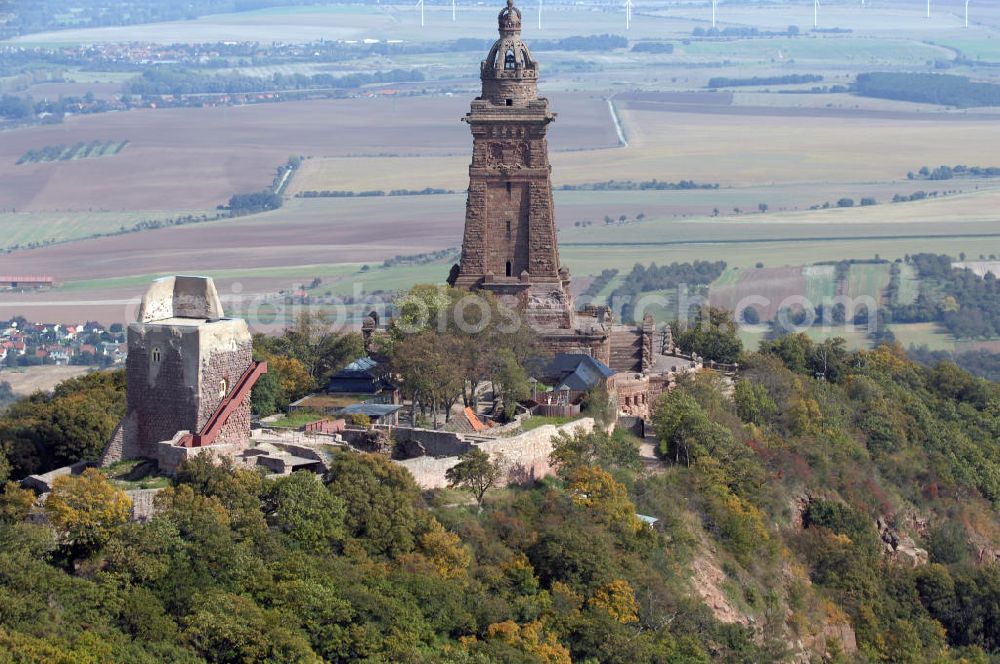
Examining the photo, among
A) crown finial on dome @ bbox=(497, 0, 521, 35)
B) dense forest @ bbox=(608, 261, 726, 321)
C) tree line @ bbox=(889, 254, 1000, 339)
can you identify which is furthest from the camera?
tree line @ bbox=(889, 254, 1000, 339)

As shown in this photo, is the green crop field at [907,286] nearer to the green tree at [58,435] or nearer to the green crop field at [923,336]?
the green crop field at [923,336]

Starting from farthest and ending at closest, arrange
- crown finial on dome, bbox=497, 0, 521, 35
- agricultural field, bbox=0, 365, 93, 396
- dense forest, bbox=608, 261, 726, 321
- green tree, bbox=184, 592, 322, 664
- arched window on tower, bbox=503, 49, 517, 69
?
dense forest, bbox=608, 261, 726, 321
agricultural field, bbox=0, 365, 93, 396
arched window on tower, bbox=503, 49, 517, 69
crown finial on dome, bbox=497, 0, 521, 35
green tree, bbox=184, 592, 322, 664

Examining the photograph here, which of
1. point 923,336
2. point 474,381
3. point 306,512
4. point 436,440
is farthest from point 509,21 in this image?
point 923,336

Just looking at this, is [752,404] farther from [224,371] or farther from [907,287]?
[907,287]

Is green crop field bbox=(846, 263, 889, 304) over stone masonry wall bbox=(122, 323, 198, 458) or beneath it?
beneath

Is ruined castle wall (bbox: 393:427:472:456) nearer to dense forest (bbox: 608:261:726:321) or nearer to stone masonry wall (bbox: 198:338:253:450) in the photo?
stone masonry wall (bbox: 198:338:253:450)

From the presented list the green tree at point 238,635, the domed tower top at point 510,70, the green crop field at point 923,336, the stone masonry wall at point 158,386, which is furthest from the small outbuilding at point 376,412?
the green crop field at point 923,336

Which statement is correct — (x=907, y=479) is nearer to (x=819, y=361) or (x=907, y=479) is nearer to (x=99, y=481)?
(x=819, y=361)

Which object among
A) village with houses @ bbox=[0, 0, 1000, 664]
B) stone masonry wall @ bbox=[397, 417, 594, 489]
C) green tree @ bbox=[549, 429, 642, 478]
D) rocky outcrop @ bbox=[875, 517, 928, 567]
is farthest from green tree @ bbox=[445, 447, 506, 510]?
rocky outcrop @ bbox=[875, 517, 928, 567]
